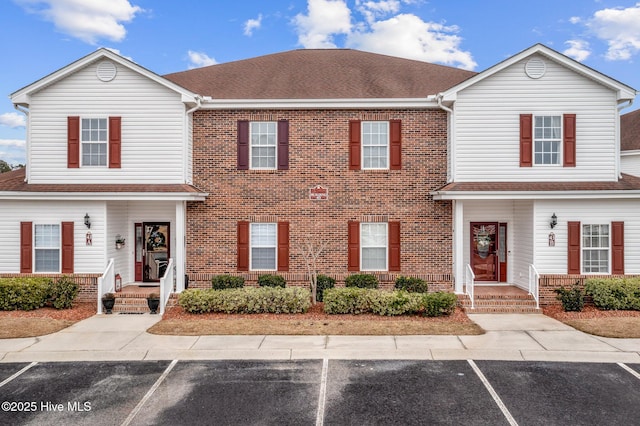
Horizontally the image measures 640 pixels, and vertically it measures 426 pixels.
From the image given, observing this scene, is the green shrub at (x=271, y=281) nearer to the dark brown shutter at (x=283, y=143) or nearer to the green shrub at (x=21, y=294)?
the dark brown shutter at (x=283, y=143)

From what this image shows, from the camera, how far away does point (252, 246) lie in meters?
14.5

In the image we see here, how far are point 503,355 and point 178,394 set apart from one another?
21.9ft

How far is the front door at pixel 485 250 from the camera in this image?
1502cm

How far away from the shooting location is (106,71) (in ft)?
45.9

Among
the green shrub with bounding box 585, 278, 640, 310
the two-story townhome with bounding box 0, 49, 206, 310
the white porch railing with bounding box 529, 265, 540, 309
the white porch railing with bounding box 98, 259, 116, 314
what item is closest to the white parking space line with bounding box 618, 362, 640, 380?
the white porch railing with bounding box 529, 265, 540, 309

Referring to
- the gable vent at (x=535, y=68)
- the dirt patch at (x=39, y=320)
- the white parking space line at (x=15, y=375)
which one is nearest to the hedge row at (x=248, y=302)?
the dirt patch at (x=39, y=320)

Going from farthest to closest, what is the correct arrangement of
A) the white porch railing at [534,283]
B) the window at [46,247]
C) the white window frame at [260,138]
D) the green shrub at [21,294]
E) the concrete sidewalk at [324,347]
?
1. the white window frame at [260,138]
2. the window at [46,247]
3. the white porch railing at [534,283]
4. the green shrub at [21,294]
5. the concrete sidewalk at [324,347]

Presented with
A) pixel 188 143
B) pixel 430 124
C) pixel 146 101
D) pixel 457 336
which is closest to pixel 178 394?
pixel 457 336

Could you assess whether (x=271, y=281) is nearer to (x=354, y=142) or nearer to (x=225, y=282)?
(x=225, y=282)

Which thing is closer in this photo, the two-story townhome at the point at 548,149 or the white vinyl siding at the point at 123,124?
the two-story townhome at the point at 548,149

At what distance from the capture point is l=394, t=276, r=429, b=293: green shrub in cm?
1359

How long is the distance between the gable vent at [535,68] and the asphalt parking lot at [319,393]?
31.3 ft

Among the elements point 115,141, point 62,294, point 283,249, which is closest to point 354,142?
point 283,249

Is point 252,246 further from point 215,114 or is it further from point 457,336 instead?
point 457,336
